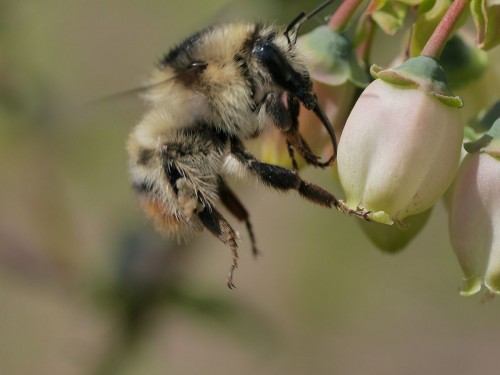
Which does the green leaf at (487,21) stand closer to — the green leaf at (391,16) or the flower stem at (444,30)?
the flower stem at (444,30)

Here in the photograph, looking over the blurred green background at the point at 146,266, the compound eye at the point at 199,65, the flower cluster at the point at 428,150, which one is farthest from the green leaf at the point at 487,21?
the blurred green background at the point at 146,266

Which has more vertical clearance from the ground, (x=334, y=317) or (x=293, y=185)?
(x=293, y=185)

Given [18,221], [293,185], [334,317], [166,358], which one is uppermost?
[293,185]

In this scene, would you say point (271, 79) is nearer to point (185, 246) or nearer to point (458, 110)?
point (458, 110)

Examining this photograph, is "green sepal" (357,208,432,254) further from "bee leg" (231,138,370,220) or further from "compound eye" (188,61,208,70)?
"compound eye" (188,61,208,70)

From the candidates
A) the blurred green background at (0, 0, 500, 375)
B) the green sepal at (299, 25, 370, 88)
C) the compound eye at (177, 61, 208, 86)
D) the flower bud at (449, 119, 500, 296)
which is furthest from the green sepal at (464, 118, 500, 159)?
the blurred green background at (0, 0, 500, 375)

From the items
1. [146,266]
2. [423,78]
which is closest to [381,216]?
[423,78]

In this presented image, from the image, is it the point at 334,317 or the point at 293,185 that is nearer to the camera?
the point at 293,185

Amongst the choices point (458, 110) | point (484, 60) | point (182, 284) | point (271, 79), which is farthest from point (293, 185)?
point (182, 284)
